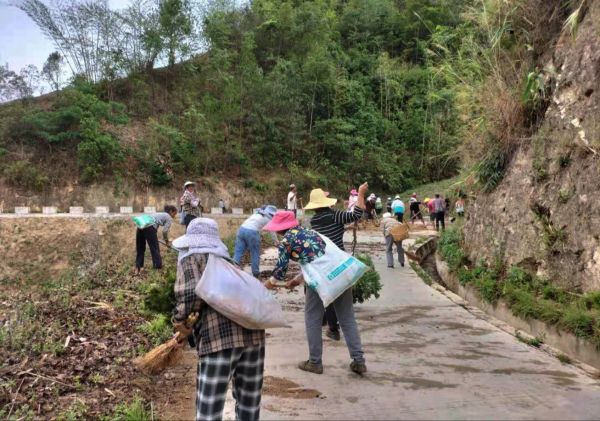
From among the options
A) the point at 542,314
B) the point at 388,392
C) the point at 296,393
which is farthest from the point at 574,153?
the point at 296,393

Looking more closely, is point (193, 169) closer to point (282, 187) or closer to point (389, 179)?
point (282, 187)

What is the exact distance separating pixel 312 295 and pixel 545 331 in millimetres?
3329

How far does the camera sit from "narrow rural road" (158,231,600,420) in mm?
3965

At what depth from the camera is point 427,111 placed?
39.9 meters

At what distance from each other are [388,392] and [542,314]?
9.91 feet

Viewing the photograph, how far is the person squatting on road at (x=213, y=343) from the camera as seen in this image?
295cm

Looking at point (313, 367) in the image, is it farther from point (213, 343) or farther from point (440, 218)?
point (440, 218)

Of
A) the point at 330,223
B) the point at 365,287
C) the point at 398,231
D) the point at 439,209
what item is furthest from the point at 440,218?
the point at 330,223

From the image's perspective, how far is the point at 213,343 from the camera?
297 cm

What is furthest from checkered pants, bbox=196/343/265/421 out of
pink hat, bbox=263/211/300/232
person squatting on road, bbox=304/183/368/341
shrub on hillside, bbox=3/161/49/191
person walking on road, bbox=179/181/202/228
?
shrub on hillside, bbox=3/161/49/191

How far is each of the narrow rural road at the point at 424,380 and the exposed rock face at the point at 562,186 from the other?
4.51ft

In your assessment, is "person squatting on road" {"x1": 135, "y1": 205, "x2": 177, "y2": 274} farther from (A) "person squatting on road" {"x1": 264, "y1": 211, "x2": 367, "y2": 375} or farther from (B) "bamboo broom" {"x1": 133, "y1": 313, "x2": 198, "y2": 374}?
(A) "person squatting on road" {"x1": 264, "y1": 211, "x2": 367, "y2": 375}

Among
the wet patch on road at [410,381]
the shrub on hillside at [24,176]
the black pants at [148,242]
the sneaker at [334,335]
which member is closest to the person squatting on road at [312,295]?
the wet patch on road at [410,381]

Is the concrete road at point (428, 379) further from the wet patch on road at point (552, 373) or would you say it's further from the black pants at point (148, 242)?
the black pants at point (148, 242)
